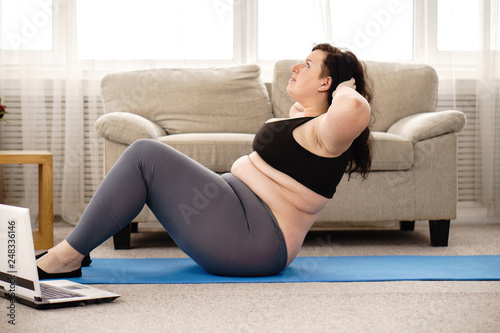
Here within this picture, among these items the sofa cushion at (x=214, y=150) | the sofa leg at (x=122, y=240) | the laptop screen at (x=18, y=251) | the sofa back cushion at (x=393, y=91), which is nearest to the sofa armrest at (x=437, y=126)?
the sofa back cushion at (x=393, y=91)

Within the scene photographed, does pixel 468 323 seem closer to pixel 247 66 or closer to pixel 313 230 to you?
pixel 313 230

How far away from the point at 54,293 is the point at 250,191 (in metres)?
0.65

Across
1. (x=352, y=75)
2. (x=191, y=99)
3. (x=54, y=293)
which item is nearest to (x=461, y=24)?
(x=191, y=99)

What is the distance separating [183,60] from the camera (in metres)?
3.68

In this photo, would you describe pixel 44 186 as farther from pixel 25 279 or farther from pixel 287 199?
pixel 287 199

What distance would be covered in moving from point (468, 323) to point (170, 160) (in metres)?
0.94

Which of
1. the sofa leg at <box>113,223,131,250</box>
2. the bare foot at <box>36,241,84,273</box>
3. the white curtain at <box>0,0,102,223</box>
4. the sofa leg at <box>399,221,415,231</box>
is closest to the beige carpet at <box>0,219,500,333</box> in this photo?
the bare foot at <box>36,241,84,273</box>

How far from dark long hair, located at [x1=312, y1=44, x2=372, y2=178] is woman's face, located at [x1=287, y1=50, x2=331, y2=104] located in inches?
0.6

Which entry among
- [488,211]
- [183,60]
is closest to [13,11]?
[183,60]

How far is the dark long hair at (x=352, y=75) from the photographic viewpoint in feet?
6.01

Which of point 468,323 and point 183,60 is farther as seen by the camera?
point 183,60

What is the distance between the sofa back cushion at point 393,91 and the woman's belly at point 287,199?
1474 millimetres

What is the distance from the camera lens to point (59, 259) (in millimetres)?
1763

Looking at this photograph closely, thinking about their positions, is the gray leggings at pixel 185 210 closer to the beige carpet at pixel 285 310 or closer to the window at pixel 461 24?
the beige carpet at pixel 285 310
